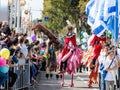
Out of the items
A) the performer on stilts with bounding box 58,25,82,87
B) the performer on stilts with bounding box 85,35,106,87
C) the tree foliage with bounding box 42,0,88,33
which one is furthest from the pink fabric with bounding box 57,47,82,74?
the tree foliage with bounding box 42,0,88,33

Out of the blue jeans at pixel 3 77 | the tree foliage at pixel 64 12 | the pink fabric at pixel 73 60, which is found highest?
the tree foliage at pixel 64 12

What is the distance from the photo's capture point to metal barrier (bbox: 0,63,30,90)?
15819 millimetres

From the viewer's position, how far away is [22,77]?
16953 millimetres

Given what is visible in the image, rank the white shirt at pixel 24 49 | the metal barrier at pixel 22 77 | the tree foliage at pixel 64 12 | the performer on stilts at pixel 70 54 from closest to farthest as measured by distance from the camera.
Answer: the metal barrier at pixel 22 77, the white shirt at pixel 24 49, the performer on stilts at pixel 70 54, the tree foliage at pixel 64 12

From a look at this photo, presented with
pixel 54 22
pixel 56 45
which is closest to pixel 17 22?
pixel 56 45

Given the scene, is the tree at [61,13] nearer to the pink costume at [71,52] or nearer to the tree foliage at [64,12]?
the tree foliage at [64,12]

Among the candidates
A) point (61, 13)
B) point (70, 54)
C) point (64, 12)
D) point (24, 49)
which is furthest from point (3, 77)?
point (61, 13)

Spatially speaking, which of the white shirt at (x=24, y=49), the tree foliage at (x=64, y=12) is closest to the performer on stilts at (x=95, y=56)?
the white shirt at (x=24, y=49)

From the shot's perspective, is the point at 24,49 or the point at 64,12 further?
the point at 64,12

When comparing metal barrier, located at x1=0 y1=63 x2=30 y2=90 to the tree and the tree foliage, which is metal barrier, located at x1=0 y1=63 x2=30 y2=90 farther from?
the tree

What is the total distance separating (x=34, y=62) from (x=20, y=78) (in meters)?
3.95

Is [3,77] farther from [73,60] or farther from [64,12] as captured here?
[64,12]

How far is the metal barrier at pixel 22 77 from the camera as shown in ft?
51.9

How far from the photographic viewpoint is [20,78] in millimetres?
16562
